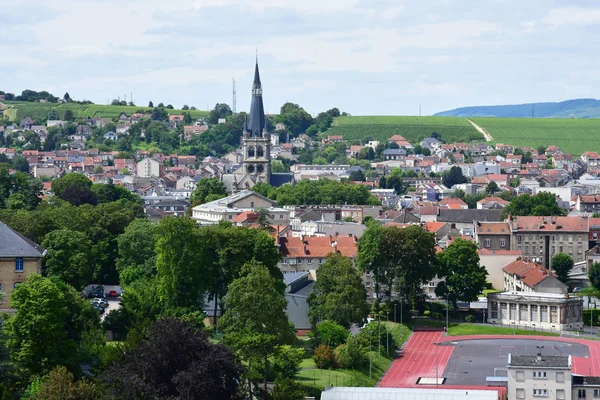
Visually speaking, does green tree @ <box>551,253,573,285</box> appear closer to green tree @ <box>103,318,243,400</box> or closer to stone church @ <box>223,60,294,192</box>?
green tree @ <box>103,318,243,400</box>

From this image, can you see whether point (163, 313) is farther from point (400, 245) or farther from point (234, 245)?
point (400, 245)

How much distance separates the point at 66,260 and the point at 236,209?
55.1 m

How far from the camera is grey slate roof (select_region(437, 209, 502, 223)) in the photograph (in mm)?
125250

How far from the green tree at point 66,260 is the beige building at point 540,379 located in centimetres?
2323

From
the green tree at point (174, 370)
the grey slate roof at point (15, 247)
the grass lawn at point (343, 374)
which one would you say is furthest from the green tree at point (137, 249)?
the green tree at point (174, 370)

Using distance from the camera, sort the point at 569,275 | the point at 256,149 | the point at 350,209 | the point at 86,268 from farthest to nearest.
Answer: the point at 256,149 → the point at 350,209 → the point at 569,275 → the point at 86,268

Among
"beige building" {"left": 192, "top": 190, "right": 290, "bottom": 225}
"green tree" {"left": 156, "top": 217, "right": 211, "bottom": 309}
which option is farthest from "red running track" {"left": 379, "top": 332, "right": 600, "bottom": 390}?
"beige building" {"left": 192, "top": 190, "right": 290, "bottom": 225}

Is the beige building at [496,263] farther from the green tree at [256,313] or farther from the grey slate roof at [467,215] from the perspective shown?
the green tree at [256,313]

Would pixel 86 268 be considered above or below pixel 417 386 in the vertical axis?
above

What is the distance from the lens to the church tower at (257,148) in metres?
159

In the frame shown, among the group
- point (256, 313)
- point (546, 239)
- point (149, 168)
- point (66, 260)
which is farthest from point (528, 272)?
point (149, 168)

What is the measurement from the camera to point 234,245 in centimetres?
7175

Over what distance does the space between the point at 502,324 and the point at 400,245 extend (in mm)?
7674

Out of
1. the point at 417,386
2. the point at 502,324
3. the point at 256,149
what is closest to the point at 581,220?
the point at 502,324
